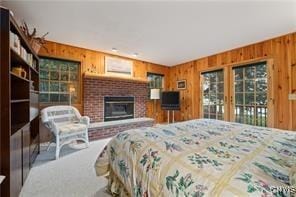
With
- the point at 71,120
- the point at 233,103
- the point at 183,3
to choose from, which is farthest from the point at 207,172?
the point at 233,103

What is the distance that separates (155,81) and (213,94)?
2.09m

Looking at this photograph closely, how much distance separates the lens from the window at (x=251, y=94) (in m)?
3.94

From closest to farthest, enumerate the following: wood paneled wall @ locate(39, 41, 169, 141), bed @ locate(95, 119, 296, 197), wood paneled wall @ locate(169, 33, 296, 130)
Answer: bed @ locate(95, 119, 296, 197) → wood paneled wall @ locate(169, 33, 296, 130) → wood paneled wall @ locate(39, 41, 169, 141)

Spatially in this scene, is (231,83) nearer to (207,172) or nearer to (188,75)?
(188,75)

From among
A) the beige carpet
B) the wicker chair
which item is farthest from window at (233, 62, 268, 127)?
the wicker chair

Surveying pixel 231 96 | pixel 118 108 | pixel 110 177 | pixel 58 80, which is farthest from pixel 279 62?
pixel 58 80

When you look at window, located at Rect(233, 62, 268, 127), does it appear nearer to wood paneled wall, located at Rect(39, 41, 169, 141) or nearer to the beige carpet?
wood paneled wall, located at Rect(39, 41, 169, 141)

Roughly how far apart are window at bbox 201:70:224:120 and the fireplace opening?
2.20 m

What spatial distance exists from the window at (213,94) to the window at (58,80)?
357cm

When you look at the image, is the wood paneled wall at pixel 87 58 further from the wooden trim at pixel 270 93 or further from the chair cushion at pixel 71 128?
the wooden trim at pixel 270 93

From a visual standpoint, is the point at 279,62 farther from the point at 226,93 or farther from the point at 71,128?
the point at 71,128

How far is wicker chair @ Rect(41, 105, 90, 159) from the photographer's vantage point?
3.15 m

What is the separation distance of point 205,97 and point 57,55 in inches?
162

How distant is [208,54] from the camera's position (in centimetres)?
494
